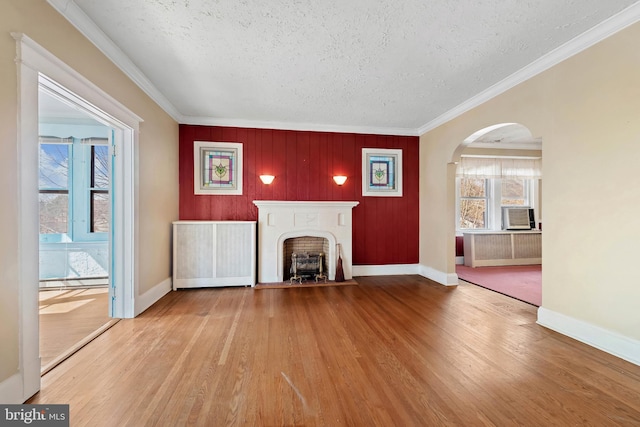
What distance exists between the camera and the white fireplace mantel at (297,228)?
4059mm

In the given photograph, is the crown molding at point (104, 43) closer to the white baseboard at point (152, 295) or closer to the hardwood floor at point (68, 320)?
the white baseboard at point (152, 295)

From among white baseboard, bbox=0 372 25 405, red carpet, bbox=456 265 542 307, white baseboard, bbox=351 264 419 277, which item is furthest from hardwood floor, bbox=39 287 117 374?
red carpet, bbox=456 265 542 307

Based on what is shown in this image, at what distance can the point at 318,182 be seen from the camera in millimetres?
4453

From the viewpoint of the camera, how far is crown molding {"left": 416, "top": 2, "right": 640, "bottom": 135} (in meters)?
1.93

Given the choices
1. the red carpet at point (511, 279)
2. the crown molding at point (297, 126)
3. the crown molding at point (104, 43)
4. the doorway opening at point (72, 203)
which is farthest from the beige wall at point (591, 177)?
the doorway opening at point (72, 203)

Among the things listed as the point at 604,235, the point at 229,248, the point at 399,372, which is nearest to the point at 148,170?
the point at 229,248

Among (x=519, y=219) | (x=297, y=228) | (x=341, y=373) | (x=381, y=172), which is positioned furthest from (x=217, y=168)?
(x=519, y=219)

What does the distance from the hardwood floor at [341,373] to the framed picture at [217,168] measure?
78.9 inches

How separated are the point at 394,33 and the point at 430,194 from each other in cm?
288

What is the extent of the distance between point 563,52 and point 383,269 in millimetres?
3571

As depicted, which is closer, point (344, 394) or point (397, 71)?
point (344, 394)

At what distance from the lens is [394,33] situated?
2.10m

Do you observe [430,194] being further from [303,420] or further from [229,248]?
[303,420]

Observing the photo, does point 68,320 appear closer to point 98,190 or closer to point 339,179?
point 98,190
